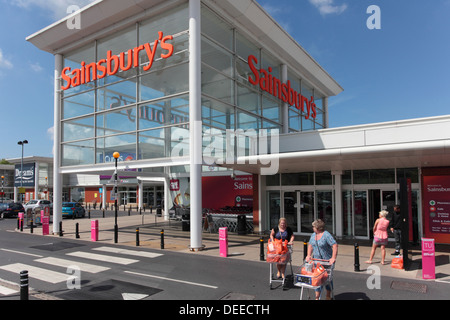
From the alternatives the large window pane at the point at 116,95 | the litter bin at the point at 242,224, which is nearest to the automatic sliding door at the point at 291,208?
the litter bin at the point at 242,224

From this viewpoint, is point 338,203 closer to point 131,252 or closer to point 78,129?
point 131,252

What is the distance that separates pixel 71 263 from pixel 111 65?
9337mm

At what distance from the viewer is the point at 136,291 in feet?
24.1

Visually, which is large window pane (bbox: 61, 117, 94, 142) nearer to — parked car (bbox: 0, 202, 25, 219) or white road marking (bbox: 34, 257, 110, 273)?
white road marking (bbox: 34, 257, 110, 273)

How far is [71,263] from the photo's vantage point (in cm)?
1038

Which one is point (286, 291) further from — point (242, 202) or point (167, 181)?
point (167, 181)

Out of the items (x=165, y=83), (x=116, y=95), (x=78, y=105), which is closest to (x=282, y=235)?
(x=165, y=83)

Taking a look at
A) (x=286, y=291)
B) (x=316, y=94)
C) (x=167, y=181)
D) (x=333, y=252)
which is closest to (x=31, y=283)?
(x=286, y=291)

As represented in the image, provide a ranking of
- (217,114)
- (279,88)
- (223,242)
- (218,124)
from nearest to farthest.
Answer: (223,242) → (218,124) → (217,114) → (279,88)

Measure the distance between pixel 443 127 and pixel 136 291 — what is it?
12279 millimetres

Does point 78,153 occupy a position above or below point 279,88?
below

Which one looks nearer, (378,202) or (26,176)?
(378,202)

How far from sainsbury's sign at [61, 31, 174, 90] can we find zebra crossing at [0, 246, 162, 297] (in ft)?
25.4

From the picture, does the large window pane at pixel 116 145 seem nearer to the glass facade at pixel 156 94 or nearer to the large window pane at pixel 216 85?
the glass facade at pixel 156 94
